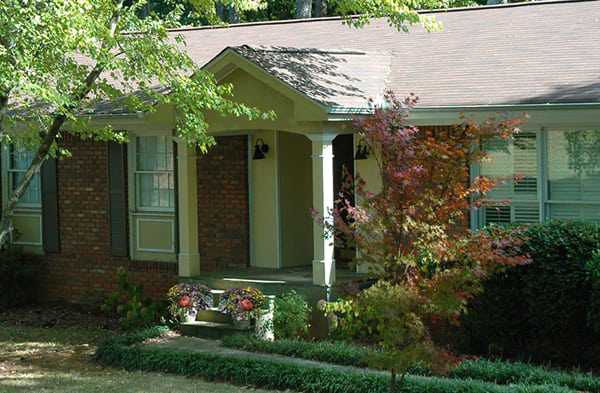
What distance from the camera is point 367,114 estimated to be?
13.0 metres

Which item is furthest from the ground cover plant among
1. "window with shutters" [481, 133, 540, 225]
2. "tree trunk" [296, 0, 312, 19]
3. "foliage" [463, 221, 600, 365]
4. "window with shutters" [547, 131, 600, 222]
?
"tree trunk" [296, 0, 312, 19]

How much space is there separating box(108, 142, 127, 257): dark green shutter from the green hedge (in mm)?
3434

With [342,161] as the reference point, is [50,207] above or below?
below

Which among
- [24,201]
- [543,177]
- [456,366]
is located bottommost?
[456,366]

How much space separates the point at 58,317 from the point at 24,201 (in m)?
2.77

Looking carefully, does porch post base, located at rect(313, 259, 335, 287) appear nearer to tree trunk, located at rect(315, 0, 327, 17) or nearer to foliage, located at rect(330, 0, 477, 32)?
foliage, located at rect(330, 0, 477, 32)

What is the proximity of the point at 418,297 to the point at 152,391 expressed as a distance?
3.73 meters

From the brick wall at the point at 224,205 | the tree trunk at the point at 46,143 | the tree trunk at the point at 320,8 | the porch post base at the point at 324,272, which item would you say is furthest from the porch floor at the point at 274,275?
the tree trunk at the point at 320,8


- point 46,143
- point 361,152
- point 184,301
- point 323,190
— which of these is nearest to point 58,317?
point 184,301

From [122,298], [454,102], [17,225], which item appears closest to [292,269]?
[122,298]

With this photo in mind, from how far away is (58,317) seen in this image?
16.2 m

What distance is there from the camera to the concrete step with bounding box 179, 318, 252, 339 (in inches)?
517

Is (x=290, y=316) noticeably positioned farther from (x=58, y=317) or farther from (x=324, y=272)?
(x=58, y=317)

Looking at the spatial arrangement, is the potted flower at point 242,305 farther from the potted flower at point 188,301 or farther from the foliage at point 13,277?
the foliage at point 13,277
